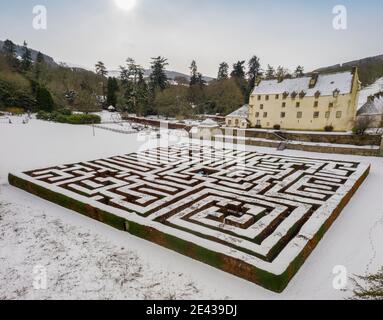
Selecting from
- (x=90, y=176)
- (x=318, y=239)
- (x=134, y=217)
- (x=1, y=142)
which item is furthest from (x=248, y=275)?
(x=1, y=142)

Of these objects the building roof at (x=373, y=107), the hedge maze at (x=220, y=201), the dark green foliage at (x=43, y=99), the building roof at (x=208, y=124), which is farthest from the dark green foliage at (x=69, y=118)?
the building roof at (x=373, y=107)

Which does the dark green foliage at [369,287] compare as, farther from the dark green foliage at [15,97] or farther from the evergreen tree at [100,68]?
the evergreen tree at [100,68]

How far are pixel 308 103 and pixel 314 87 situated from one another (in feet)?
7.59

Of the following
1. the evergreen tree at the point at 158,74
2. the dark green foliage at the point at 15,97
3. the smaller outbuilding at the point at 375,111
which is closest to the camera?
the smaller outbuilding at the point at 375,111

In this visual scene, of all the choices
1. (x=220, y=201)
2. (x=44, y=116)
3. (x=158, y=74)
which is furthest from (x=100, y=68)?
(x=220, y=201)

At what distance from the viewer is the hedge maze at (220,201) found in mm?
5996

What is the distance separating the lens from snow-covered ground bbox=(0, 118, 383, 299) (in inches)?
200

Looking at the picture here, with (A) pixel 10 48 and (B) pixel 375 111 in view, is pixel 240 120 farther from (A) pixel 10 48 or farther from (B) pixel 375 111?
(A) pixel 10 48

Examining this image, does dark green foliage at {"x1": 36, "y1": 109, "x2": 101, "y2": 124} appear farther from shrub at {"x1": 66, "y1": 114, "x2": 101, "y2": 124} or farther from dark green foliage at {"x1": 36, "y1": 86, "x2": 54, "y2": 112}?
dark green foliage at {"x1": 36, "y1": 86, "x2": 54, "y2": 112}

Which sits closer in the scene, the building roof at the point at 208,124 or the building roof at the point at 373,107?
the building roof at the point at 373,107

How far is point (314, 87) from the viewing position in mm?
29297

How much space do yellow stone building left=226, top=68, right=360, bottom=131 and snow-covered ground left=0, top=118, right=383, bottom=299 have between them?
20625mm

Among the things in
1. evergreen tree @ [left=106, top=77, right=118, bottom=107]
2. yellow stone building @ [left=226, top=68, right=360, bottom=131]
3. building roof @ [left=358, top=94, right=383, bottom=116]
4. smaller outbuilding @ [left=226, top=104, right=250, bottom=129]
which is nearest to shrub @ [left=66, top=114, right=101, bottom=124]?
smaller outbuilding @ [left=226, top=104, right=250, bottom=129]

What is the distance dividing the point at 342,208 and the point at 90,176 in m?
11.0
